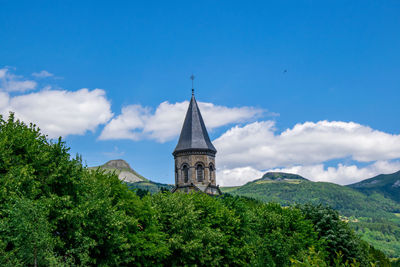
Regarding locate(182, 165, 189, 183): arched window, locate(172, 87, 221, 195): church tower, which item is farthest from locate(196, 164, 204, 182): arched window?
locate(182, 165, 189, 183): arched window

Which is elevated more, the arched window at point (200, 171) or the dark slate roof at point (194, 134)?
the dark slate roof at point (194, 134)

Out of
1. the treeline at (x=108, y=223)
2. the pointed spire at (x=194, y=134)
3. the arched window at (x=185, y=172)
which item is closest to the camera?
the treeline at (x=108, y=223)

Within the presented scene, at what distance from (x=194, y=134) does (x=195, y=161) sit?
466cm

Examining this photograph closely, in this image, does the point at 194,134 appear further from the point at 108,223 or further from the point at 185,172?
the point at 108,223

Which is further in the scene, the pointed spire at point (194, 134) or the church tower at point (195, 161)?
the pointed spire at point (194, 134)


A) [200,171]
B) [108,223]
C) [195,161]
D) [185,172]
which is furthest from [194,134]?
[108,223]

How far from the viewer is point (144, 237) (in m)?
31.1

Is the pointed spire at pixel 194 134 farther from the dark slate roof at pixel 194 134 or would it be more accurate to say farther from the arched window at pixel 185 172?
the arched window at pixel 185 172

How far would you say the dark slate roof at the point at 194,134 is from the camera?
219 feet

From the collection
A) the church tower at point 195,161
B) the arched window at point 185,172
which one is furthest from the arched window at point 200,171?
the arched window at point 185,172

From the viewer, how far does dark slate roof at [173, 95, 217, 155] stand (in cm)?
6675

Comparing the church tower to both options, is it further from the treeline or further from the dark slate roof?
the treeline

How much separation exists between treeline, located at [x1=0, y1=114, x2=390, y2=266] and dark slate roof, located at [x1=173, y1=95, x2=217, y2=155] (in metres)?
20.9

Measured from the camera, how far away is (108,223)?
26.2 metres
